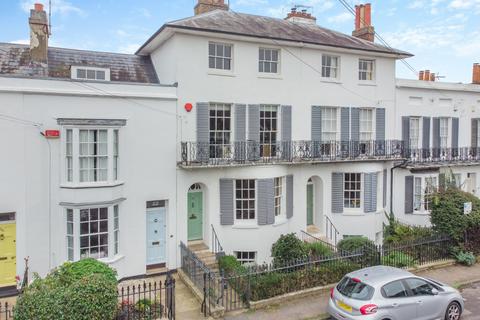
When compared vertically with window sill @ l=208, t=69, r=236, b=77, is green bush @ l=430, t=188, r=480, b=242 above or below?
below

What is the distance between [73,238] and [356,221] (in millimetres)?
12490

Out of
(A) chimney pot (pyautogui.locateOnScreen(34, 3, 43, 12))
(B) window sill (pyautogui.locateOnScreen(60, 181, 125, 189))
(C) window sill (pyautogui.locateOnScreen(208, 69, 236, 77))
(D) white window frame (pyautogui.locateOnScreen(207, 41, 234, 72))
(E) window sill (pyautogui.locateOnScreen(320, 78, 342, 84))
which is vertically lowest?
(B) window sill (pyautogui.locateOnScreen(60, 181, 125, 189))

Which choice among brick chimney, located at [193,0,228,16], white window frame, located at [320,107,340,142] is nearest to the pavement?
white window frame, located at [320,107,340,142]

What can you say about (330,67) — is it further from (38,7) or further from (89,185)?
(38,7)

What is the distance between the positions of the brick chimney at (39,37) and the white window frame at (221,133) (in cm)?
721

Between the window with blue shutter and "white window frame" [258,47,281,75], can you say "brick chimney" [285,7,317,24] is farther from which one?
the window with blue shutter

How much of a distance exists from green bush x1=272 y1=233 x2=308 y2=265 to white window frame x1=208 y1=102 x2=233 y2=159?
4.15 meters

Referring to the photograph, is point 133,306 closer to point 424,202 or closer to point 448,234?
point 448,234

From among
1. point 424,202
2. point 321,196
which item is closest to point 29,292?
point 321,196

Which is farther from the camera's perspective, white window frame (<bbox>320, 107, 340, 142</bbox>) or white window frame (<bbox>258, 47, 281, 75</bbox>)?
white window frame (<bbox>320, 107, 340, 142</bbox>)

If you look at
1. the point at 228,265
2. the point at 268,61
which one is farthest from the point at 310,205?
the point at 268,61

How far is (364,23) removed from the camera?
2145 centimetres

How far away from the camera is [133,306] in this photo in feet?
34.8

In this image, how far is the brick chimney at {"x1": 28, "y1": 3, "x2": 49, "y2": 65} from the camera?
15.0 meters
